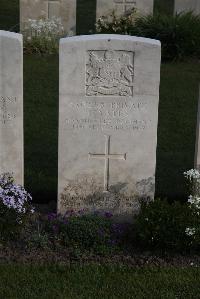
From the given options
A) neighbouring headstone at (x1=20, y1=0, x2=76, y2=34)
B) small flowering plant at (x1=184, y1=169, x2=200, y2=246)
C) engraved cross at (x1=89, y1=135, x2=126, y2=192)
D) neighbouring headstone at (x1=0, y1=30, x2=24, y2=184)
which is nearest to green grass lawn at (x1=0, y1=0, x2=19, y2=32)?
neighbouring headstone at (x1=20, y1=0, x2=76, y2=34)

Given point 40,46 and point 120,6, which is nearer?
point 40,46

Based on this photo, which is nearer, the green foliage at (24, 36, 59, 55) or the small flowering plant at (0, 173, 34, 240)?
the small flowering plant at (0, 173, 34, 240)

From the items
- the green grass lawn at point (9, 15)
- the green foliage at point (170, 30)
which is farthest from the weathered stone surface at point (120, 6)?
the green grass lawn at point (9, 15)

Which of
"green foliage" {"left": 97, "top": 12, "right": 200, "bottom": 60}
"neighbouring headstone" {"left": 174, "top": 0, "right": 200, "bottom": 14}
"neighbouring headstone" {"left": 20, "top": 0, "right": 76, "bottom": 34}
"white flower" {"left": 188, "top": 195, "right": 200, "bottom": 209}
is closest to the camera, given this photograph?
"white flower" {"left": 188, "top": 195, "right": 200, "bottom": 209}

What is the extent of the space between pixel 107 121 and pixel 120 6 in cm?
921

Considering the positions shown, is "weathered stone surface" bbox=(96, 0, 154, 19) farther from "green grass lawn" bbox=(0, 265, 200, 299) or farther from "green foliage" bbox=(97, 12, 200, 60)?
"green grass lawn" bbox=(0, 265, 200, 299)

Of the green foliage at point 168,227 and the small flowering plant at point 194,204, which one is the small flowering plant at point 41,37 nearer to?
the small flowering plant at point 194,204

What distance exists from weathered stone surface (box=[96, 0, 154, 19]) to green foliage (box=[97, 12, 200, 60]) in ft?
→ 1.22

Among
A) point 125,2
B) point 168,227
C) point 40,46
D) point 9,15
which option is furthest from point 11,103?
point 9,15

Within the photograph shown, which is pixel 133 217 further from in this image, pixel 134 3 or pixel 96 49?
pixel 134 3

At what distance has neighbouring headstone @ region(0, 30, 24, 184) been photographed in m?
6.81

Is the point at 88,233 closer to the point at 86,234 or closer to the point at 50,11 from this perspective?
the point at 86,234

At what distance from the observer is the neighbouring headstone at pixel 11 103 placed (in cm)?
681

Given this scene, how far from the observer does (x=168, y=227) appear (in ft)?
21.5
